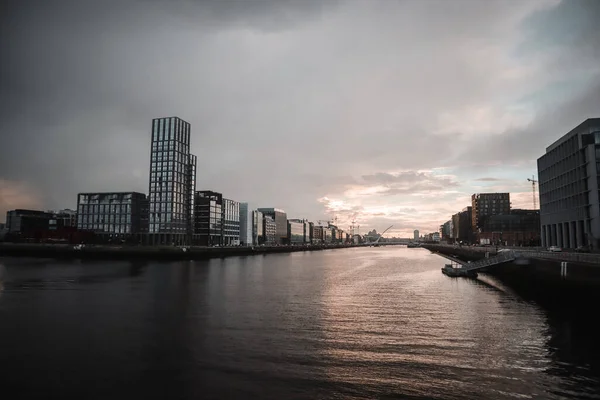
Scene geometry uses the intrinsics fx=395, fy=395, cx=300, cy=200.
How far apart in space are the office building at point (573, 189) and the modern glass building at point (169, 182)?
435 feet

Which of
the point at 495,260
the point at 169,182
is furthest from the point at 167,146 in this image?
the point at 495,260

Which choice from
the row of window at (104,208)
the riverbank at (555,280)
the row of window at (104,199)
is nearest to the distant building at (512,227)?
the riverbank at (555,280)

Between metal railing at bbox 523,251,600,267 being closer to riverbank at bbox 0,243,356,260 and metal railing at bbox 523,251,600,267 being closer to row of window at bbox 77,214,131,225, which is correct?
riverbank at bbox 0,243,356,260

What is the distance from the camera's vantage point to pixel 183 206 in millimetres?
173500

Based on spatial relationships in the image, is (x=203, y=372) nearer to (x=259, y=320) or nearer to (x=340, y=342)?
(x=340, y=342)

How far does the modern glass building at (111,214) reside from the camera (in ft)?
567

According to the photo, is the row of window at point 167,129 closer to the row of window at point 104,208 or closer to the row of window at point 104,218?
the row of window at point 104,208

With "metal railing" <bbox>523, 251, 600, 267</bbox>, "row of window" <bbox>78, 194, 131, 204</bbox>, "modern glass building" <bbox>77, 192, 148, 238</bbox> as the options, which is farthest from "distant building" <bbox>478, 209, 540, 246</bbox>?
"row of window" <bbox>78, 194, 131, 204</bbox>

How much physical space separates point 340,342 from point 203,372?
788 cm

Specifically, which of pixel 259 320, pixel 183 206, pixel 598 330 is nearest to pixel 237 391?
pixel 259 320

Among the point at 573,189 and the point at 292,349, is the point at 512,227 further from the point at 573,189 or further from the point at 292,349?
the point at 292,349

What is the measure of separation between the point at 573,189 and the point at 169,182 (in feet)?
458

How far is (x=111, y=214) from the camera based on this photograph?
17362 cm

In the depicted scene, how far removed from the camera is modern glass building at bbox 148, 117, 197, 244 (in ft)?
539
